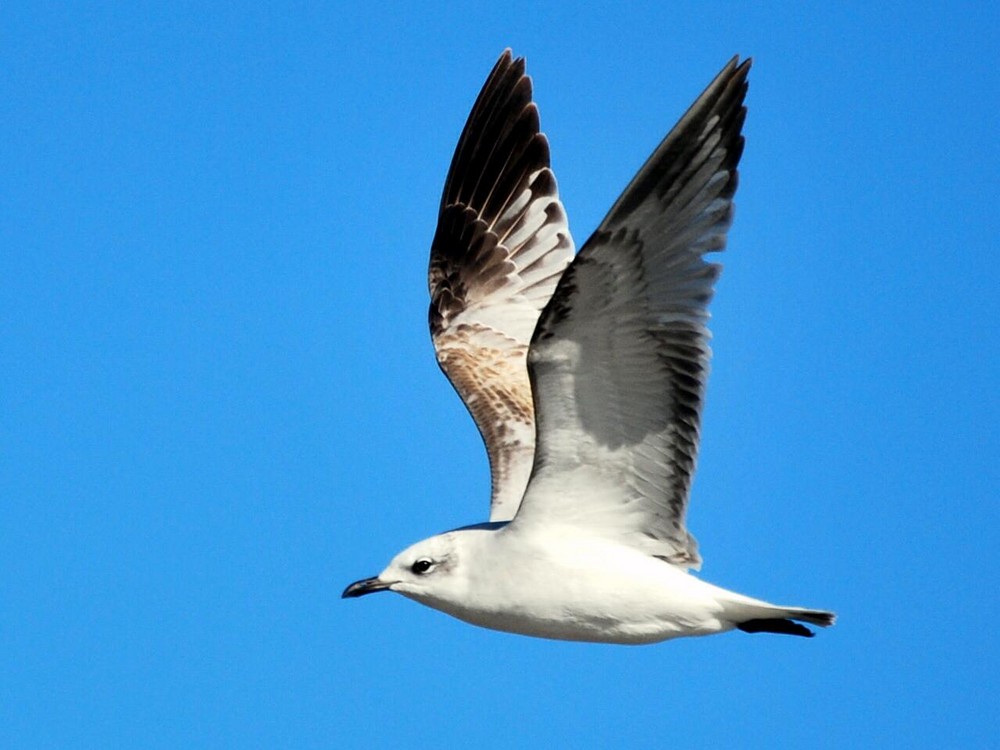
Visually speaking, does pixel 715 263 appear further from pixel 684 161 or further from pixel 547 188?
pixel 547 188

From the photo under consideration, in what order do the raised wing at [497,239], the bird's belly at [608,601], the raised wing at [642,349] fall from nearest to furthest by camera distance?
1. the raised wing at [642,349]
2. the bird's belly at [608,601]
3. the raised wing at [497,239]

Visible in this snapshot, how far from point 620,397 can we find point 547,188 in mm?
4727

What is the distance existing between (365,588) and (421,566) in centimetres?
38

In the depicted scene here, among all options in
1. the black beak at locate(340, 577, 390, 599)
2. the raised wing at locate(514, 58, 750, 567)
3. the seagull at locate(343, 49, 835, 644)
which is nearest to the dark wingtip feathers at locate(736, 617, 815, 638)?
the seagull at locate(343, 49, 835, 644)

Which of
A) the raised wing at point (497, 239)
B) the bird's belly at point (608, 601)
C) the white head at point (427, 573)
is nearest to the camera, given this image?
the bird's belly at point (608, 601)

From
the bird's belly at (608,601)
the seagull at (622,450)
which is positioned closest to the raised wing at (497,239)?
the seagull at (622,450)

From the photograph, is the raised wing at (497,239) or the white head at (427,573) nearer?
the white head at (427,573)

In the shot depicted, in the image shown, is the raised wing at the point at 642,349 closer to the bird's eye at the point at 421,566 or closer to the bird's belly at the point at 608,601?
the bird's belly at the point at 608,601

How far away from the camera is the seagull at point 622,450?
8438mm

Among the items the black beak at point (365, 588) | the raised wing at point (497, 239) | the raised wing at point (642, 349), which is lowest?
the black beak at point (365, 588)

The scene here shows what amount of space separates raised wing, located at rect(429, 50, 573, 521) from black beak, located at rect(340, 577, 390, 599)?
273 cm

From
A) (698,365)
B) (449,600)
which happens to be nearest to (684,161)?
(698,365)

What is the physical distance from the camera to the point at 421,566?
9398 millimetres

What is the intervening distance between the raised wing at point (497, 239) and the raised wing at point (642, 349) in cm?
280
